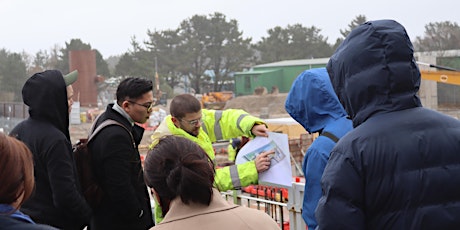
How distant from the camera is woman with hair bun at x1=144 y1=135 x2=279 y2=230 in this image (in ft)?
7.52

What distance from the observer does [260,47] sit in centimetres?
6750

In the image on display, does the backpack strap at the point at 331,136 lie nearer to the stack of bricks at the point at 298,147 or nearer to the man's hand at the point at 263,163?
the man's hand at the point at 263,163

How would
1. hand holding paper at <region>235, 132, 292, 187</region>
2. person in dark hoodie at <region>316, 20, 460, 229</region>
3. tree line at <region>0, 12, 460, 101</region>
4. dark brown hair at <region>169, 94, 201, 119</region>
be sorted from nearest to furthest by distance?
person in dark hoodie at <region>316, 20, 460, 229</region>
hand holding paper at <region>235, 132, 292, 187</region>
dark brown hair at <region>169, 94, 201, 119</region>
tree line at <region>0, 12, 460, 101</region>

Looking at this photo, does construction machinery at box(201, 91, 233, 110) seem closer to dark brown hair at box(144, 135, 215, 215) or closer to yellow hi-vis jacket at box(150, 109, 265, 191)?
yellow hi-vis jacket at box(150, 109, 265, 191)

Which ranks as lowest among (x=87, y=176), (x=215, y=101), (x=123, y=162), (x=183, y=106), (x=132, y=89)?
(x=215, y=101)

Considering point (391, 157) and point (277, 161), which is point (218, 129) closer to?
point (277, 161)

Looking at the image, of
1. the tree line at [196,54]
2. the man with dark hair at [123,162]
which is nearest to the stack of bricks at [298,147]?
the man with dark hair at [123,162]

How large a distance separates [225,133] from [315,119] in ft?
3.98

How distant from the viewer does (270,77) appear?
54406mm

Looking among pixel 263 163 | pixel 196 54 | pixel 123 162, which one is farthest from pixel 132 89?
pixel 196 54

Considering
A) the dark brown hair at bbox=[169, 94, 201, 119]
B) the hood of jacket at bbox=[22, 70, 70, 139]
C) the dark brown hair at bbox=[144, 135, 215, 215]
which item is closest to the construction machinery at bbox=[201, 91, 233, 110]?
the dark brown hair at bbox=[169, 94, 201, 119]

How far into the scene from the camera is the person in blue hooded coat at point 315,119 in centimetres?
300

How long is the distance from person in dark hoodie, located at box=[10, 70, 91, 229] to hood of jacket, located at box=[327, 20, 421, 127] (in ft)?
7.05

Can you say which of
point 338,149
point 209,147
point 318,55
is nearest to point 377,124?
point 338,149
